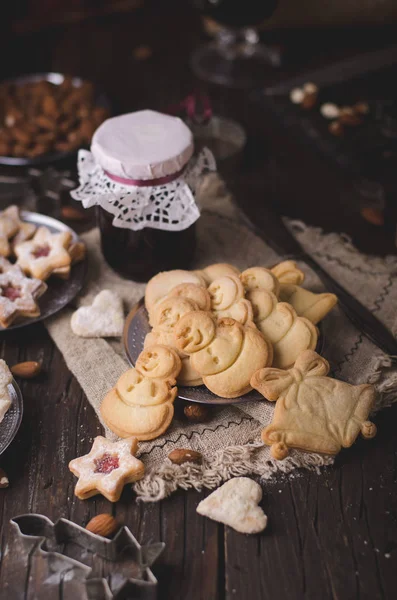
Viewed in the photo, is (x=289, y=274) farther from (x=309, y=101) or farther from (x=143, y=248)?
(x=309, y=101)

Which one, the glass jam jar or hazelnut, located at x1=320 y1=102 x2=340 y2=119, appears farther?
hazelnut, located at x1=320 y1=102 x2=340 y2=119

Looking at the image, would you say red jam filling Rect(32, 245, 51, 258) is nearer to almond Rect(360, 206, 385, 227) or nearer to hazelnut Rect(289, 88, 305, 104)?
almond Rect(360, 206, 385, 227)

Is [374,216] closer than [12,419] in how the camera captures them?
No

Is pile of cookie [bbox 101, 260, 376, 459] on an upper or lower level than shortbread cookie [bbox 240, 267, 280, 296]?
lower

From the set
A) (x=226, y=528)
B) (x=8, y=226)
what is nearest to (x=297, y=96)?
(x=8, y=226)

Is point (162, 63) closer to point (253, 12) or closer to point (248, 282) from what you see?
point (253, 12)

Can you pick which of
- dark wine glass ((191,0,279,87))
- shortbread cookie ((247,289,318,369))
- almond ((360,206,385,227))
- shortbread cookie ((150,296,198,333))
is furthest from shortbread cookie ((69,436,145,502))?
dark wine glass ((191,0,279,87))
